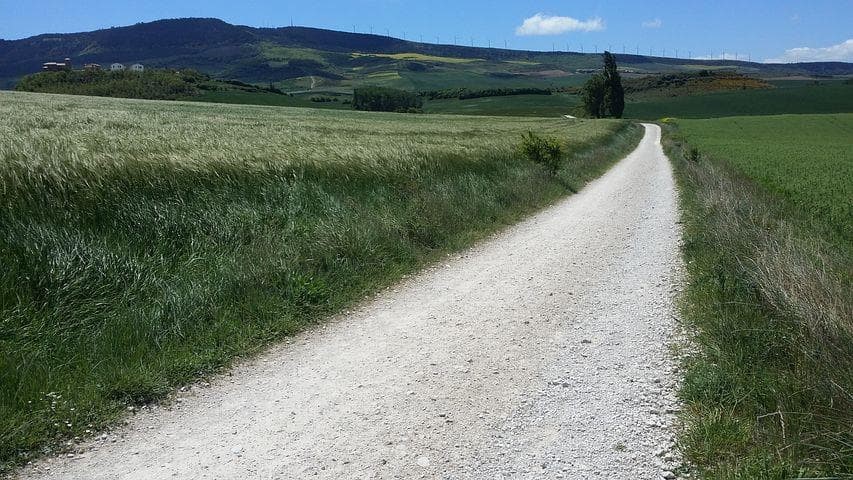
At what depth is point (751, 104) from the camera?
359 feet

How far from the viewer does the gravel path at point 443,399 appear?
3861 millimetres

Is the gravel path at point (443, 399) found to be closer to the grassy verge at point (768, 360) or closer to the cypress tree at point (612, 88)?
the grassy verge at point (768, 360)

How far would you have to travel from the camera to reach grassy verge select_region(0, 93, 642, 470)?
4.75 m

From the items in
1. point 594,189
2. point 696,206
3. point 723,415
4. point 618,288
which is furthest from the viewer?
point 594,189

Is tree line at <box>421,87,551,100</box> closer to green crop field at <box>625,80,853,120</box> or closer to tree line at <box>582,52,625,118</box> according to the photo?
green crop field at <box>625,80,853,120</box>

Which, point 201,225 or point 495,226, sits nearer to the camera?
point 201,225

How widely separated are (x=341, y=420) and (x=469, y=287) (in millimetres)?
4016

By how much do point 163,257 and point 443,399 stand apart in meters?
4.25

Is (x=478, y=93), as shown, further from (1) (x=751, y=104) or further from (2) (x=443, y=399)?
(2) (x=443, y=399)

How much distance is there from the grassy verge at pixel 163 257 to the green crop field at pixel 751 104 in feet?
349

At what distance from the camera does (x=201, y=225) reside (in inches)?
309

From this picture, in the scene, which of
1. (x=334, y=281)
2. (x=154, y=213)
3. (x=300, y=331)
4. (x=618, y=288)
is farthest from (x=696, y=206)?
(x=154, y=213)

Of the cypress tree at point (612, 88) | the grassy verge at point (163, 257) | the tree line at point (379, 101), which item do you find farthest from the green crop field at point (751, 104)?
the grassy verge at point (163, 257)

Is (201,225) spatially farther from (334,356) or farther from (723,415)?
(723,415)
